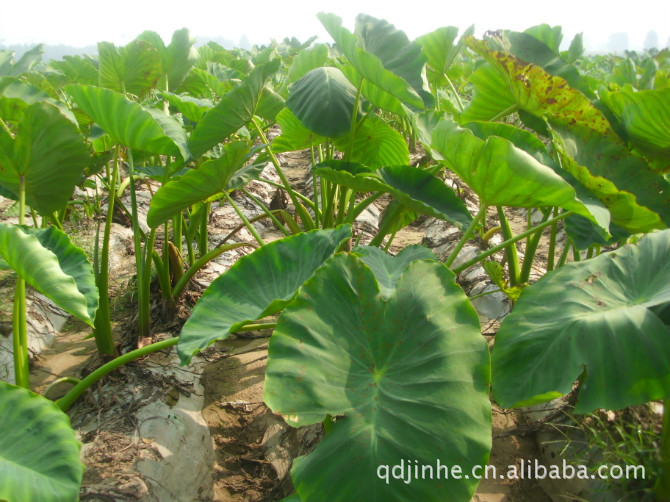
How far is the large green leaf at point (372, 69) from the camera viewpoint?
1.43 m

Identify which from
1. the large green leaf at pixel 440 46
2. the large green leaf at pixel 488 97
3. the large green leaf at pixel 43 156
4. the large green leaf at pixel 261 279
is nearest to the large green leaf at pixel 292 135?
the large green leaf at pixel 440 46

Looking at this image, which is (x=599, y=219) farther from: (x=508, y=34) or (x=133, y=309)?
(x=133, y=309)

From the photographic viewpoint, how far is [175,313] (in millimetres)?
2061

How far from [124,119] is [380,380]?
100 cm

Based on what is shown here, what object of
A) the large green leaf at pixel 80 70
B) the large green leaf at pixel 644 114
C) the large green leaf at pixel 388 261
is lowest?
the large green leaf at pixel 388 261

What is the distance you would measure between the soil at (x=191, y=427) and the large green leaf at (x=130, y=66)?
36.0 inches

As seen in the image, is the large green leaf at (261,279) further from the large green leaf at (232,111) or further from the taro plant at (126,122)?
the large green leaf at (232,111)

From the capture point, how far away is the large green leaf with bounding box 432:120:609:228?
1002 mm

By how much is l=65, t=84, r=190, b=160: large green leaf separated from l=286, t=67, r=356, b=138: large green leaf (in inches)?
18.6

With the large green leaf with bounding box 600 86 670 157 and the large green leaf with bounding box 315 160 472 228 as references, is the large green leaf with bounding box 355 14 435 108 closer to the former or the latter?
the large green leaf with bounding box 315 160 472 228

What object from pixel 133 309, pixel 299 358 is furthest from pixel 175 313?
pixel 299 358

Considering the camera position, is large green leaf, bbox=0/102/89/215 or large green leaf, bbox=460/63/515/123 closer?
large green leaf, bbox=0/102/89/215

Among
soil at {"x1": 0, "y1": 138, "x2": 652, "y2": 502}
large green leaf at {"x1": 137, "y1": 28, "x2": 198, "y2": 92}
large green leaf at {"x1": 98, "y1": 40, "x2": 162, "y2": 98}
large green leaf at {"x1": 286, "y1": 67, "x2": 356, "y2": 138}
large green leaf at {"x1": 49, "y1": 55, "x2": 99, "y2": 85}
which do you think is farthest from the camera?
large green leaf at {"x1": 49, "y1": 55, "x2": 99, "y2": 85}

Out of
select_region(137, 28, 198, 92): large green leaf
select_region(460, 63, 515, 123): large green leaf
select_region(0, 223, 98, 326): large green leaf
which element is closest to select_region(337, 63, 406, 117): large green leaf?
select_region(460, 63, 515, 123): large green leaf
